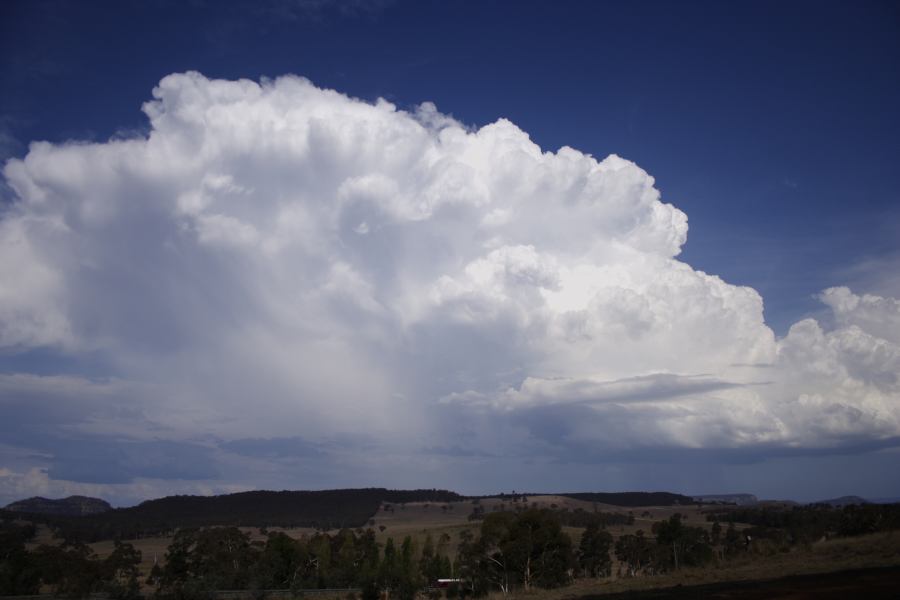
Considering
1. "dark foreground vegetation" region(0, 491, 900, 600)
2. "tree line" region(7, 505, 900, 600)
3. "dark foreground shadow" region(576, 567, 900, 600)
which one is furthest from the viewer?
"tree line" region(7, 505, 900, 600)

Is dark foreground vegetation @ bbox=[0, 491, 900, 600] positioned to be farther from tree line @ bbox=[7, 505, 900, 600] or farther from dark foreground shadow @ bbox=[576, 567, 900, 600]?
dark foreground shadow @ bbox=[576, 567, 900, 600]

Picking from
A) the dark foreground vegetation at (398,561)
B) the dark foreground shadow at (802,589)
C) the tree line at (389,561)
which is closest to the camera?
the dark foreground shadow at (802,589)

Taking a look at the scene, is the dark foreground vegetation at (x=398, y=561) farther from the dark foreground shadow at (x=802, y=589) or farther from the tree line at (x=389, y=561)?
the dark foreground shadow at (x=802, y=589)

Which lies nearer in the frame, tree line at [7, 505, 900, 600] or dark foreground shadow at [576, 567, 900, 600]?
dark foreground shadow at [576, 567, 900, 600]

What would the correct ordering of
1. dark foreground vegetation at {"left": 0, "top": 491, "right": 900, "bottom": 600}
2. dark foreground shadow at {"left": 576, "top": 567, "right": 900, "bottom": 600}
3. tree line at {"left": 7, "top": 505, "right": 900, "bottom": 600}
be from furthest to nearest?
tree line at {"left": 7, "top": 505, "right": 900, "bottom": 600}
dark foreground vegetation at {"left": 0, "top": 491, "right": 900, "bottom": 600}
dark foreground shadow at {"left": 576, "top": 567, "right": 900, "bottom": 600}

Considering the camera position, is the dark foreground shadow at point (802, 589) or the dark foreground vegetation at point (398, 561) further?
the dark foreground vegetation at point (398, 561)

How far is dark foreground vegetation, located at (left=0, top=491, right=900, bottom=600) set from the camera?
73.2m

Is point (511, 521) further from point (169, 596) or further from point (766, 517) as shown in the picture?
point (766, 517)

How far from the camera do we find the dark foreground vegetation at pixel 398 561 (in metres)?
73.2

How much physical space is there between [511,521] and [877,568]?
5391 cm

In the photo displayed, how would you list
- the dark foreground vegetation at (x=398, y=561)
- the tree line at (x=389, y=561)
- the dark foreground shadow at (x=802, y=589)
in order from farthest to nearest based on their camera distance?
the tree line at (x=389, y=561)
the dark foreground vegetation at (x=398, y=561)
the dark foreground shadow at (x=802, y=589)

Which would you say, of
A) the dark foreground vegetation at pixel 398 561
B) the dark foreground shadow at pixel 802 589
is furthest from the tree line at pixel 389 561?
the dark foreground shadow at pixel 802 589

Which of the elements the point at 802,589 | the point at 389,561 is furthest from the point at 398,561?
the point at 802,589

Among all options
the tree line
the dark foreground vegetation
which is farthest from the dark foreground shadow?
the tree line
